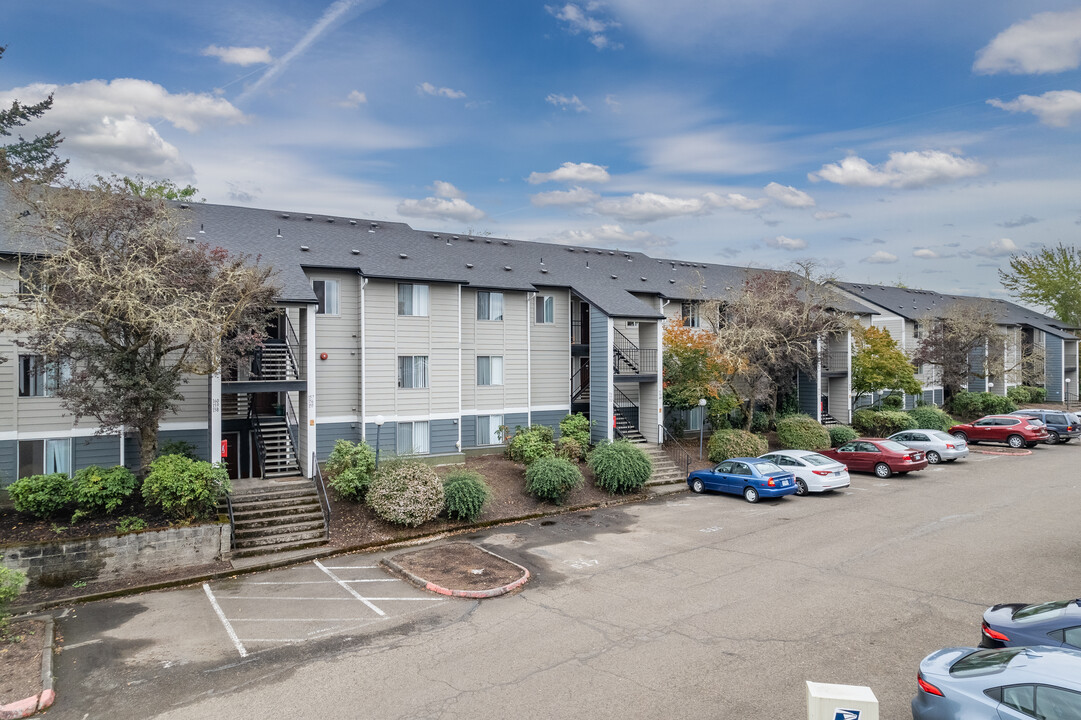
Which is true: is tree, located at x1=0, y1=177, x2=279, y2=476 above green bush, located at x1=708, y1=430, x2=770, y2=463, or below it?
above

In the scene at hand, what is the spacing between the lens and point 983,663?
6.67m

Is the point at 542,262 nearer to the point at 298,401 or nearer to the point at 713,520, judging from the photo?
the point at 298,401

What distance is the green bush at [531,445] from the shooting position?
2342 centimetres

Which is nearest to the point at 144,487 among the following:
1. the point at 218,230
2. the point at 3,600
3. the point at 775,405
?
the point at 3,600

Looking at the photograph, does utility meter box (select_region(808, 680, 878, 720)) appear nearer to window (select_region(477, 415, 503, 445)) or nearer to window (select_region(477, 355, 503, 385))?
window (select_region(477, 415, 503, 445))

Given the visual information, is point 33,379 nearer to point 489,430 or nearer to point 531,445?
point 489,430

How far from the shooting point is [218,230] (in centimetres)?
2356

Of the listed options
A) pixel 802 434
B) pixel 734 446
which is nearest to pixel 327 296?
pixel 734 446

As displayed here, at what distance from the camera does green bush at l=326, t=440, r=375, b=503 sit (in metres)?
18.9

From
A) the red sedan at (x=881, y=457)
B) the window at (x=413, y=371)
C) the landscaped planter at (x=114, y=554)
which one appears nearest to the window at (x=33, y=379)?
the landscaped planter at (x=114, y=554)

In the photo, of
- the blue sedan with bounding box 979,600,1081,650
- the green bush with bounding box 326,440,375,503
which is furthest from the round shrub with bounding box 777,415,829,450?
the blue sedan with bounding box 979,600,1081,650

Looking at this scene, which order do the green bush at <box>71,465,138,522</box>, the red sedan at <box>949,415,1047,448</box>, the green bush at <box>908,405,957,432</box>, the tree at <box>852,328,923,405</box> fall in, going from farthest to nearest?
the tree at <box>852,328,923,405</box>, the green bush at <box>908,405,957,432</box>, the red sedan at <box>949,415,1047,448</box>, the green bush at <box>71,465,138,522</box>

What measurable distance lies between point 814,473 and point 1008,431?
17.3 metres

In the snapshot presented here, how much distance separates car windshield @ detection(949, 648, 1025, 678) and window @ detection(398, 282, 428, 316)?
19.9 meters
